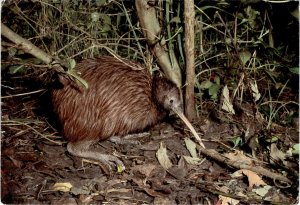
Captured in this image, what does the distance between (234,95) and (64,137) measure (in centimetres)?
122

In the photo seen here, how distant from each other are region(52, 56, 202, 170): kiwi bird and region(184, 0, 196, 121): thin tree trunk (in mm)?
171

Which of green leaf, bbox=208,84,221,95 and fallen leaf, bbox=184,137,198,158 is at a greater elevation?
green leaf, bbox=208,84,221,95

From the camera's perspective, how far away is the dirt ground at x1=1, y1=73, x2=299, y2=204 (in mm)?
2750

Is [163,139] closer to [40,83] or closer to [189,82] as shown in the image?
[189,82]

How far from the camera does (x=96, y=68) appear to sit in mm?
3158

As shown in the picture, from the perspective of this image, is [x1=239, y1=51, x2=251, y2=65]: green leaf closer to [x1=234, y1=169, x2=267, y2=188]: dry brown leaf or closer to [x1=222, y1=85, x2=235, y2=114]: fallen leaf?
[x1=222, y1=85, x2=235, y2=114]: fallen leaf

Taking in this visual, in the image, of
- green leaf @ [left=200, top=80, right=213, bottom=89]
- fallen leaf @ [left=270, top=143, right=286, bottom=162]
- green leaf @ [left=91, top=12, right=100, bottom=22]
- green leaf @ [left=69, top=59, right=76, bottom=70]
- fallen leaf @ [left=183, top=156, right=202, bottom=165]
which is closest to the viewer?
green leaf @ [left=69, top=59, right=76, bottom=70]

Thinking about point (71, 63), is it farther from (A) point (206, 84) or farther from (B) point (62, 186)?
(A) point (206, 84)

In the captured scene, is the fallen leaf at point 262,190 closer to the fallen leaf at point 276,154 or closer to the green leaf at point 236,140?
the fallen leaf at point 276,154

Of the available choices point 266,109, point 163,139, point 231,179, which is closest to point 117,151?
point 163,139

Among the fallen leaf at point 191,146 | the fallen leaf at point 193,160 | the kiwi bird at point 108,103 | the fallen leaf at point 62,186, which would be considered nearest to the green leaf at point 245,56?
the kiwi bird at point 108,103

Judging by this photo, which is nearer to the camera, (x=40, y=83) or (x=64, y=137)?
(x=64, y=137)

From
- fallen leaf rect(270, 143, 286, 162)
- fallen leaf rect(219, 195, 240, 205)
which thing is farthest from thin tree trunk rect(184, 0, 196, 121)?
fallen leaf rect(219, 195, 240, 205)

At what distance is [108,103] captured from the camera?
310cm
